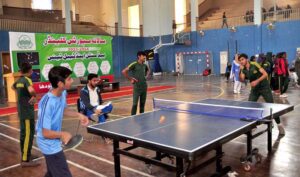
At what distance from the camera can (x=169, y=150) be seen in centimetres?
318

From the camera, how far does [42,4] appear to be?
2759 cm

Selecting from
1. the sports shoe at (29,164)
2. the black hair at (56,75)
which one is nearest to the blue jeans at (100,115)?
the sports shoe at (29,164)

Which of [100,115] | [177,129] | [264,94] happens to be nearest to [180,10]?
[264,94]

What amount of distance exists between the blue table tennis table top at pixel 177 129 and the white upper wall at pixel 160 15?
23.5 meters

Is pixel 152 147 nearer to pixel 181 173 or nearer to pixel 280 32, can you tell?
pixel 181 173

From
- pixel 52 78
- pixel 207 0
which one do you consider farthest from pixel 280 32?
pixel 52 78

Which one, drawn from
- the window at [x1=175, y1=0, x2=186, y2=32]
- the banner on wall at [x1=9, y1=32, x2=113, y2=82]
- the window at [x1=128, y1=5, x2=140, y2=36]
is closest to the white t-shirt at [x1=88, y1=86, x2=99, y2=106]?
the banner on wall at [x1=9, y1=32, x2=113, y2=82]

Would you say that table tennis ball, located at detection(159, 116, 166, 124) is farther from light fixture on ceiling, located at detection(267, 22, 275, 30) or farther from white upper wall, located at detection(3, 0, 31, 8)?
white upper wall, located at detection(3, 0, 31, 8)

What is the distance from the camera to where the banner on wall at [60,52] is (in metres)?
14.1

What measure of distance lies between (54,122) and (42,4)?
2713 centimetres

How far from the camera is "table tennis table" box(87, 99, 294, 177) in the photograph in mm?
3318

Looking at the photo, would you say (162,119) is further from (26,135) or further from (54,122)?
(26,135)

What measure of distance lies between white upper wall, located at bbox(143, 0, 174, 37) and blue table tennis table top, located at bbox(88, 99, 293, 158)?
925 inches

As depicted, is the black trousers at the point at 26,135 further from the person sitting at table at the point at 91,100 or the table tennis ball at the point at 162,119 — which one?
the table tennis ball at the point at 162,119
